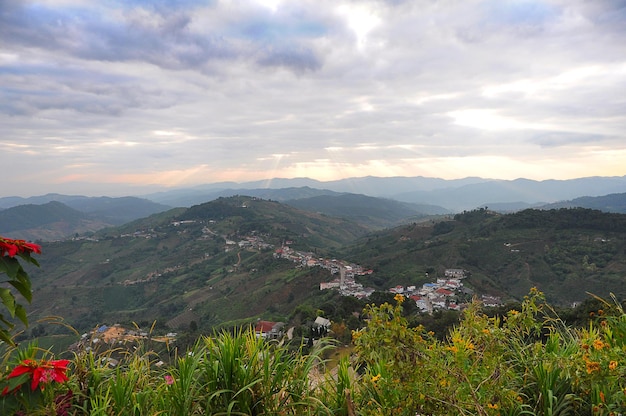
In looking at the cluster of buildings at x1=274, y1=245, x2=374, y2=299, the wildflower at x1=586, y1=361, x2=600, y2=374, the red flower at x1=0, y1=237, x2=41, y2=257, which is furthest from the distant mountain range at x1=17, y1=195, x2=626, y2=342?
the red flower at x1=0, y1=237, x2=41, y2=257

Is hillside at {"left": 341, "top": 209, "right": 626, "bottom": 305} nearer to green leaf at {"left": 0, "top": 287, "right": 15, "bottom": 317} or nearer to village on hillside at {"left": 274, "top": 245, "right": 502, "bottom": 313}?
village on hillside at {"left": 274, "top": 245, "right": 502, "bottom": 313}

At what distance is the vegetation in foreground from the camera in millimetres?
2264

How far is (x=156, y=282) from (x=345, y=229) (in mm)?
99451

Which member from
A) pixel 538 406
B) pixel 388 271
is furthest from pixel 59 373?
pixel 388 271

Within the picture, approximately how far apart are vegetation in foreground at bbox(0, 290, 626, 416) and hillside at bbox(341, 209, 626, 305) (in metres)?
54.4

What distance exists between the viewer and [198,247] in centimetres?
12150

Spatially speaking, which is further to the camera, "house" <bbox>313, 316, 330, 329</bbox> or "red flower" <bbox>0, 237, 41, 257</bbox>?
"house" <bbox>313, 316, 330, 329</bbox>

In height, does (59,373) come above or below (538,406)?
above

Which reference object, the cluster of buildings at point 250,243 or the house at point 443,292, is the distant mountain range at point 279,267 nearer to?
the cluster of buildings at point 250,243

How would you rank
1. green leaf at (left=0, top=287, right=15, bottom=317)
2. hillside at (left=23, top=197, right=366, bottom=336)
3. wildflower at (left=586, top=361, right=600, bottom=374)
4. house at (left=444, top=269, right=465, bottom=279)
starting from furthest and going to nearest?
hillside at (left=23, top=197, right=366, bottom=336)
house at (left=444, top=269, right=465, bottom=279)
wildflower at (left=586, top=361, right=600, bottom=374)
green leaf at (left=0, top=287, right=15, bottom=317)

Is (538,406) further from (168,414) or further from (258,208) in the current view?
(258,208)

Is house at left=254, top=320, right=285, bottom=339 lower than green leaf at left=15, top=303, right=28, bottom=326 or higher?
lower

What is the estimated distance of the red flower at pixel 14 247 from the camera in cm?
187

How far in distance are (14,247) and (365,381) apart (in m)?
2.64
